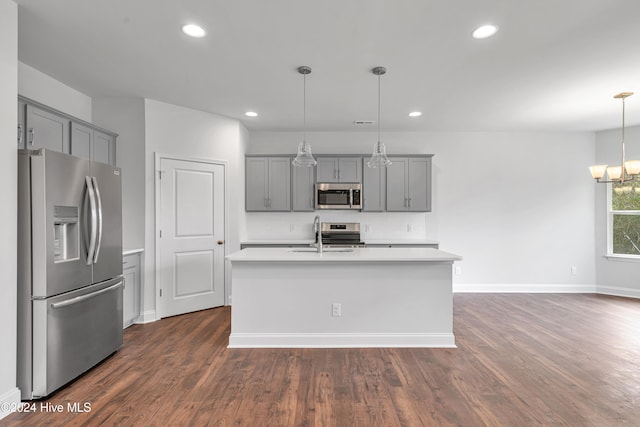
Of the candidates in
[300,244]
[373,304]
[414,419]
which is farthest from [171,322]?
[414,419]

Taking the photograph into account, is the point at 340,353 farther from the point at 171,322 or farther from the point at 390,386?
the point at 171,322

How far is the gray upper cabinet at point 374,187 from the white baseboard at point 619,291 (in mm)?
3733

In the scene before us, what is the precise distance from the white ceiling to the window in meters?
1.46

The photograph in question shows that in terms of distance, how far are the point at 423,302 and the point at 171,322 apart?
9.35ft

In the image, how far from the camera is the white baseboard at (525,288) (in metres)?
5.43

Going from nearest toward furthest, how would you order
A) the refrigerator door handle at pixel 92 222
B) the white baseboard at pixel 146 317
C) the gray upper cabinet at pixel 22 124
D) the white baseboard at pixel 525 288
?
1. the refrigerator door handle at pixel 92 222
2. the gray upper cabinet at pixel 22 124
3. the white baseboard at pixel 146 317
4. the white baseboard at pixel 525 288

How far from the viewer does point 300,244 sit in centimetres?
505

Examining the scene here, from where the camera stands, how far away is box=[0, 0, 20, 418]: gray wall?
2.07m

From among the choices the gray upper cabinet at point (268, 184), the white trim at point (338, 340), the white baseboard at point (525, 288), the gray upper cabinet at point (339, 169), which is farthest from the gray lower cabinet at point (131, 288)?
the white baseboard at point (525, 288)

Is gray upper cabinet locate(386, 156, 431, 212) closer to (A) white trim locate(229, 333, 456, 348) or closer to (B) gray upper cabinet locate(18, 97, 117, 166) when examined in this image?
(A) white trim locate(229, 333, 456, 348)

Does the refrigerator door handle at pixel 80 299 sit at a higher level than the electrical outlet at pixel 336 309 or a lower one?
higher

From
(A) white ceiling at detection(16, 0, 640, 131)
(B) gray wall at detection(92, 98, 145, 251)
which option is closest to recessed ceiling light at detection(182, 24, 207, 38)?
(A) white ceiling at detection(16, 0, 640, 131)

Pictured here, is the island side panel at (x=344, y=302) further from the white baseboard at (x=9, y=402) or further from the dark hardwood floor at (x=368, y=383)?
the white baseboard at (x=9, y=402)

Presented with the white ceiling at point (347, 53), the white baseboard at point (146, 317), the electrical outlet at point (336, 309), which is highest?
the white ceiling at point (347, 53)
